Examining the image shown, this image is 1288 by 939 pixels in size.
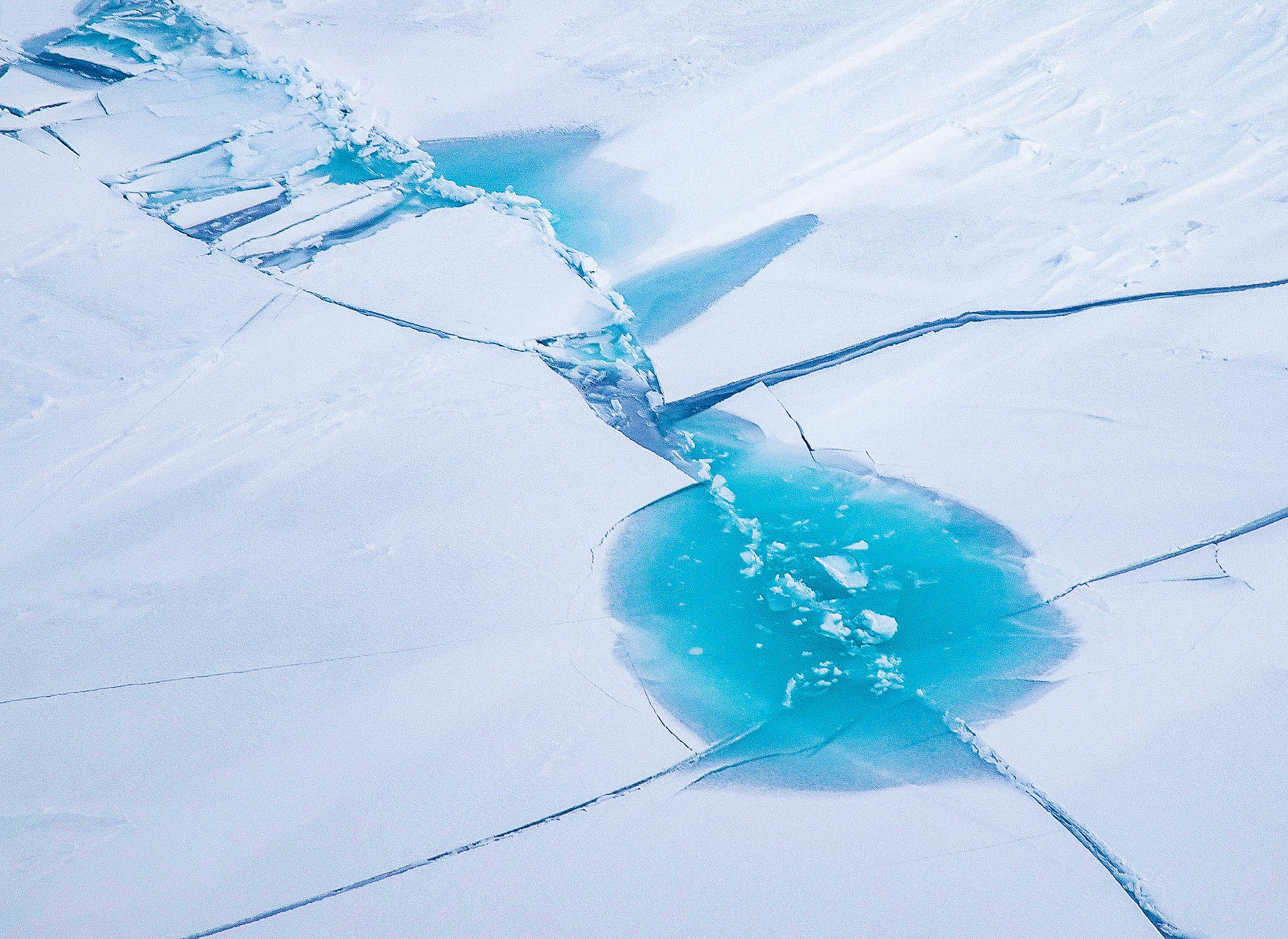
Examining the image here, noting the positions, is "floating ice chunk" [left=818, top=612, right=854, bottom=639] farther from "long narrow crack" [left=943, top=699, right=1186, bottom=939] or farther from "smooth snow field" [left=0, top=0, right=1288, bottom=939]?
"long narrow crack" [left=943, top=699, right=1186, bottom=939]

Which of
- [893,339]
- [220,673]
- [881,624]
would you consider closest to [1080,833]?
[881,624]

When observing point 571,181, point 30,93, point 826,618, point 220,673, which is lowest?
point 826,618

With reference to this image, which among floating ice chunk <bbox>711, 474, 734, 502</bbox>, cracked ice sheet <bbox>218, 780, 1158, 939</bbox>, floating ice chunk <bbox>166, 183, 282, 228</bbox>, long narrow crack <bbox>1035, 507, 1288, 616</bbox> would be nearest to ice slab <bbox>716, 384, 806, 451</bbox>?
floating ice chunk <bbox>711, 474, 734, 502</bbox>

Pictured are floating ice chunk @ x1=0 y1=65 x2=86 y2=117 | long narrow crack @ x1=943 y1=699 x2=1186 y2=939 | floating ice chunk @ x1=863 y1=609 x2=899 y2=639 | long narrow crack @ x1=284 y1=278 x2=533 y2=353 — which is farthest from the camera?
floating ice chunk @ x1=0 y1=65 x2=86 y2=117

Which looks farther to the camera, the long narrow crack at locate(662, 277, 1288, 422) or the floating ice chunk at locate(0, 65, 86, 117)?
the floating ice chunk at locate(0, 65, 86, 117)

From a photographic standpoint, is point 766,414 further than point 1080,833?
Yes

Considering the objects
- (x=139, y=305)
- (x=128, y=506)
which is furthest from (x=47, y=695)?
(x=139, y=305)

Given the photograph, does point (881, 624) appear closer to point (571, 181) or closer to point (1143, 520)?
point (1143, 520)
